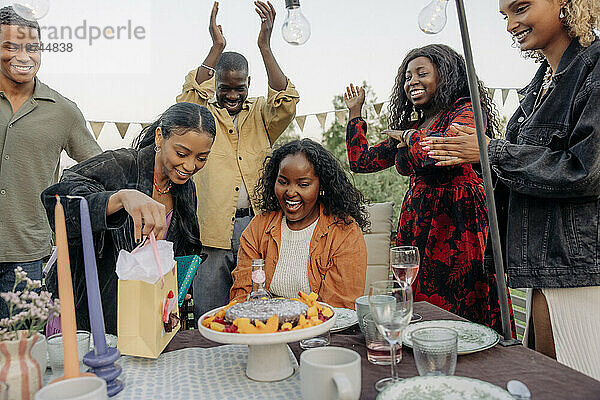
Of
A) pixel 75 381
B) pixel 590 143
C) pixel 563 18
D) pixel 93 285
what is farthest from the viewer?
pixel 563 18

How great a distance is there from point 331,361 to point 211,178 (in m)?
1.51

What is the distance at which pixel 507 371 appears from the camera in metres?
0.94

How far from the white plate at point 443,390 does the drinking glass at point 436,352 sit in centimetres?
4

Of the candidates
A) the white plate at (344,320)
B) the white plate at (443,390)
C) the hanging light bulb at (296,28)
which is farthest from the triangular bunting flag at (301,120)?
the white plate at (443,390)

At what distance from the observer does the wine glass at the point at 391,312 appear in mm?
861

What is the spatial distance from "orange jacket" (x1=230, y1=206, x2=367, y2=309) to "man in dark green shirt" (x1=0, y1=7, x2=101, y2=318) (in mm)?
848

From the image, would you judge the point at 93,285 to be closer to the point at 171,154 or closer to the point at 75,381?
the point at 75,381

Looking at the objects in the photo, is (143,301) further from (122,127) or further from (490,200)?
→ (122,127)

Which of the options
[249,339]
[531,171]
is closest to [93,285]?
[249,339]

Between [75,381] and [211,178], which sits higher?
[211,178]

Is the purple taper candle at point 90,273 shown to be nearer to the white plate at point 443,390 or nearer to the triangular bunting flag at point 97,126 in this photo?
the white plate at point 443,390

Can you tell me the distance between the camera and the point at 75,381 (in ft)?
2.36

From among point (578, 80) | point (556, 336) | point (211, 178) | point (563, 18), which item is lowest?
point (556, 336)

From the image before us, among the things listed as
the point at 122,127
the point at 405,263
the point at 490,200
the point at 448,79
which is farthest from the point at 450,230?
the point at 122,127
